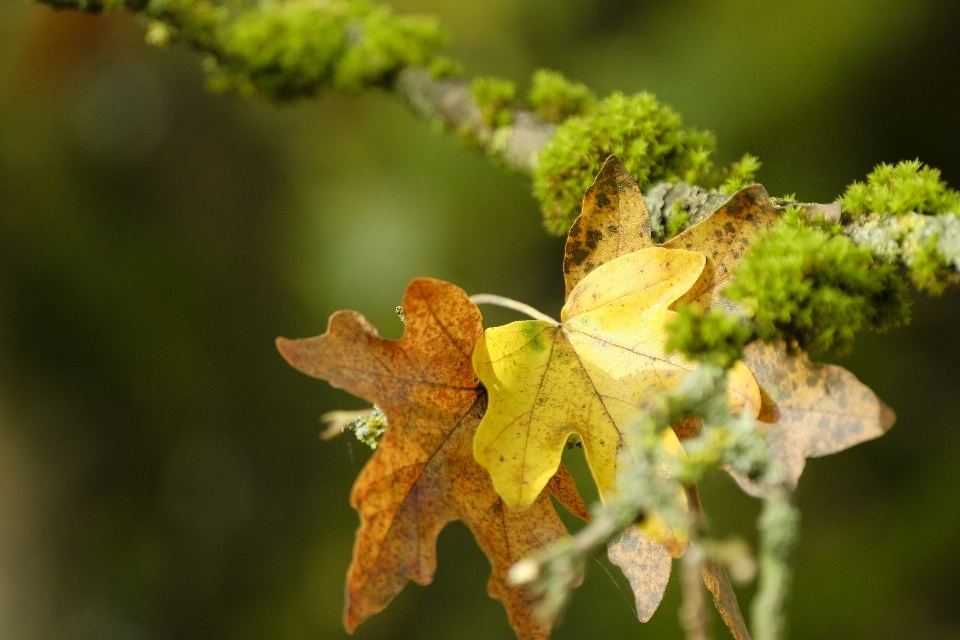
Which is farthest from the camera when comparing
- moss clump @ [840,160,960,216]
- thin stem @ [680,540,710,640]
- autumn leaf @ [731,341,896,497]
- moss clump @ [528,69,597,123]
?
moss clump @ [528,69,597,123]

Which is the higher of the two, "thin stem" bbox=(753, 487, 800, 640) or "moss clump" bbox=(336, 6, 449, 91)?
"moss clump" bbox=(336, 6, 449, 91)

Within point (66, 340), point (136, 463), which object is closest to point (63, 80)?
point (66, 340)

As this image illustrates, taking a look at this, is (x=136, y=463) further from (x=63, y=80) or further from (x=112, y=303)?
(x=63, y=80)

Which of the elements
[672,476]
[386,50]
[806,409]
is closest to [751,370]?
[806,409]

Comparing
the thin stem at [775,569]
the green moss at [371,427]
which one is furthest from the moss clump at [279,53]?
the thin stem at [775,569]

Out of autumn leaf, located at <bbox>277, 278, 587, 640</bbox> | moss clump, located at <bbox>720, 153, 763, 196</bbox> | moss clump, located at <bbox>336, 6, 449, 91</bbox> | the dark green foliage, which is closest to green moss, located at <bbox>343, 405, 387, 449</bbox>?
autumn leaf, located at <bbox>277, 278, 587, 640</bbox>

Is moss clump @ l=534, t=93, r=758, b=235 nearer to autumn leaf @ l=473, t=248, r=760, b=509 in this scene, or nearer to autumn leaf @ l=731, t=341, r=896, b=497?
autumn leaf @ l=473, t=248, r=760, b=509

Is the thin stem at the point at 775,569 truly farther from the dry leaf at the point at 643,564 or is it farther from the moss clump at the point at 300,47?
the moss clump at the point at 300,47
